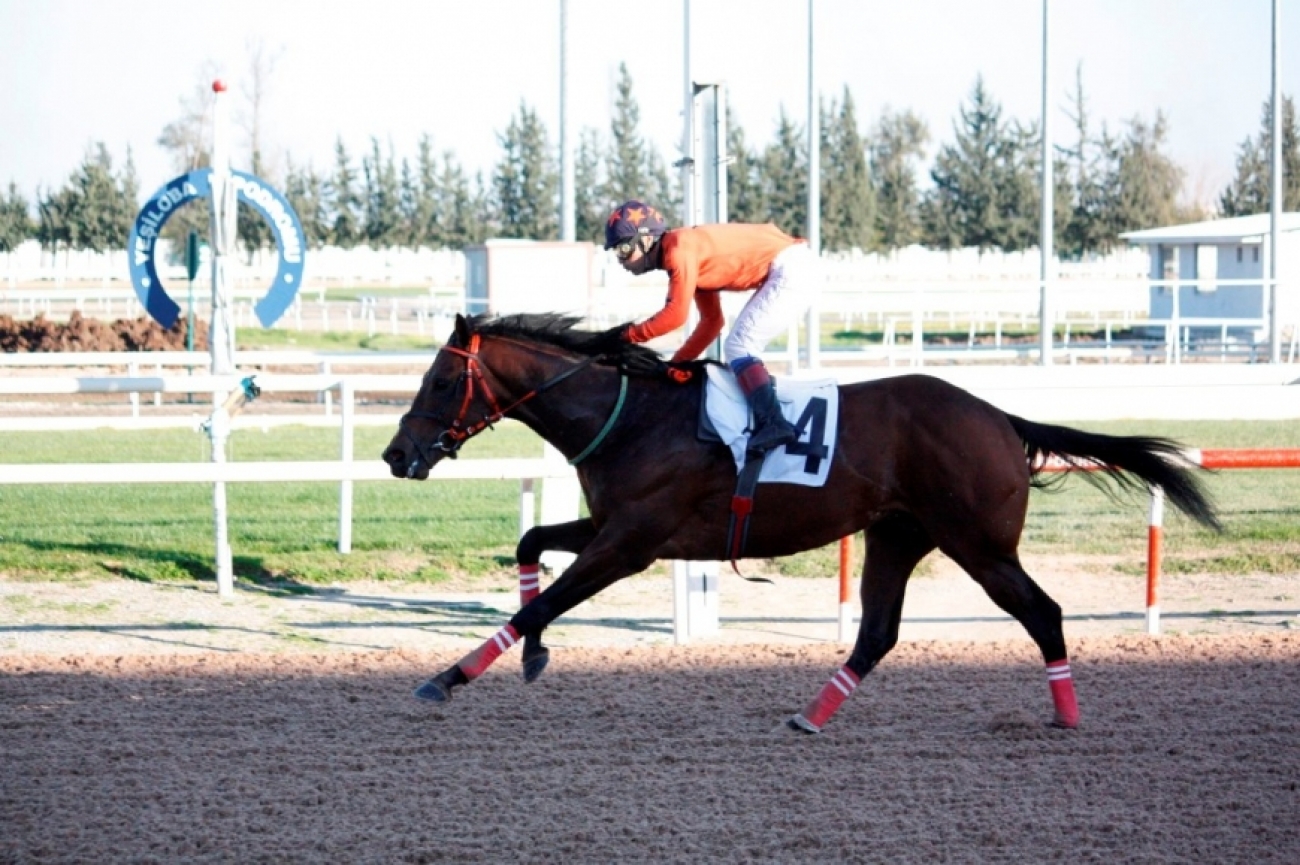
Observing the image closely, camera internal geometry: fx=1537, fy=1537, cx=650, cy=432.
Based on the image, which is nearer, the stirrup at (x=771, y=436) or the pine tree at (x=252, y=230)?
the stirrup at (x=771, y=436)

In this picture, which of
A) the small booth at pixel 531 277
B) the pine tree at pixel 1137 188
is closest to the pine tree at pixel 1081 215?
the pine tree at pixel 1137 188

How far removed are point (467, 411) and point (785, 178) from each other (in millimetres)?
42491

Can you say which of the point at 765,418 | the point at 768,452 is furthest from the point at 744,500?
the point at 765,418

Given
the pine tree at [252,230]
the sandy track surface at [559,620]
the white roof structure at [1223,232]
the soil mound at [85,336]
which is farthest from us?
the pine tree at [252,230]

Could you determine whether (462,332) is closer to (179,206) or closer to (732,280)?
(732,280)

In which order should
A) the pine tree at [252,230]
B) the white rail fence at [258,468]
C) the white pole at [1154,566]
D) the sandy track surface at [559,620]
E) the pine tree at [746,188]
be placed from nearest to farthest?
the white rail fence at [258,468], the white pole at [1154,566], the sandy track surface at [559,620], the pine tree at [252,230], the pine tree at [746,188]

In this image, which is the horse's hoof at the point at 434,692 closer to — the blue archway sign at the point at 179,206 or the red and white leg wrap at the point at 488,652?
the red and white leg wrap at the point at 488,652

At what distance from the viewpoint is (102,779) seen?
4.69 m

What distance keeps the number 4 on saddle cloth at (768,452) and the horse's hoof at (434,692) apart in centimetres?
109

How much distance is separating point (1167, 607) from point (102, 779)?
558 centimetres

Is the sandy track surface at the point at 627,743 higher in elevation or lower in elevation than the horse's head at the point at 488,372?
lower

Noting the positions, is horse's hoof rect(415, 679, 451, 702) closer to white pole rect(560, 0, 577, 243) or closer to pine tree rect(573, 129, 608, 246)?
white pole rect(560, 0, 577, 243)

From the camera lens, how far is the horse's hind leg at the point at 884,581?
5.51m

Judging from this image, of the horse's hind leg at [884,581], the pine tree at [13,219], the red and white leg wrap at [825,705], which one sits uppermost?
the pine tree at [13,219]
